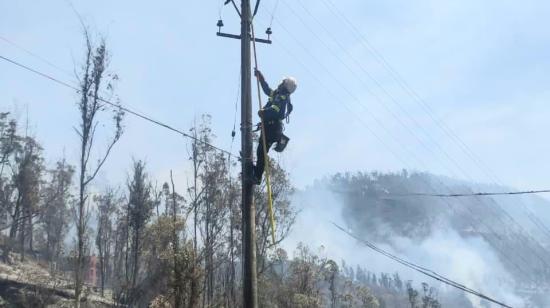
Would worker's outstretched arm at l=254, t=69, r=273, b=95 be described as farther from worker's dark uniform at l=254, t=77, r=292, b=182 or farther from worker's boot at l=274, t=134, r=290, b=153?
worker's boot at l=274, t=134, r=290, b=153

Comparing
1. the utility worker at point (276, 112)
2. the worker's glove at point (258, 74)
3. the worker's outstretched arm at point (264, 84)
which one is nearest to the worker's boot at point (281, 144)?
the utility worker at point (276, 112)

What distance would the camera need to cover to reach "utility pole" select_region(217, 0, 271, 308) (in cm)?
762

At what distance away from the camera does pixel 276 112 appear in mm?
8789

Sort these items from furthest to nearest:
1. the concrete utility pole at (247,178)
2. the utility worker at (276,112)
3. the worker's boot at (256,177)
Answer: the utility worker at (276,112), the worker's boot at (256,177), the concrete utility pole at (247,178)

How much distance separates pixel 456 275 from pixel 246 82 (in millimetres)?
182638

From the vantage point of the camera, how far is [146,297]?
29.7 meters

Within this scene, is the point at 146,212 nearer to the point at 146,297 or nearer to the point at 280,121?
the point at 146,297

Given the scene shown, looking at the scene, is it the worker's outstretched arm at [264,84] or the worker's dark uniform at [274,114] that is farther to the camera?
the worker's outstretched arm at [264,84]

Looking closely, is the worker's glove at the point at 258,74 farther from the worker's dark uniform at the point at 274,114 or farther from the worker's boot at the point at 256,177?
the worker's boot at the point at 256,177

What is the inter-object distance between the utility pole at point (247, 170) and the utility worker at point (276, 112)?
443 mm

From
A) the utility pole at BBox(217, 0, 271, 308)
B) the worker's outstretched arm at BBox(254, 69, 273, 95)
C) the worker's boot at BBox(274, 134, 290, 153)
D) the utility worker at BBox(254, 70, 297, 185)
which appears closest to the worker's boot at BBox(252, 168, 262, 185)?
the utility pole at BBox(217, 0, 271, 308)

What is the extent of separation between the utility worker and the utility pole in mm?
443

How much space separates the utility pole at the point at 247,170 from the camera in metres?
7.62

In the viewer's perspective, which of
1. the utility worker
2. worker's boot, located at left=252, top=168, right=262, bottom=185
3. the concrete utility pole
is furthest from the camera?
the utility worker
